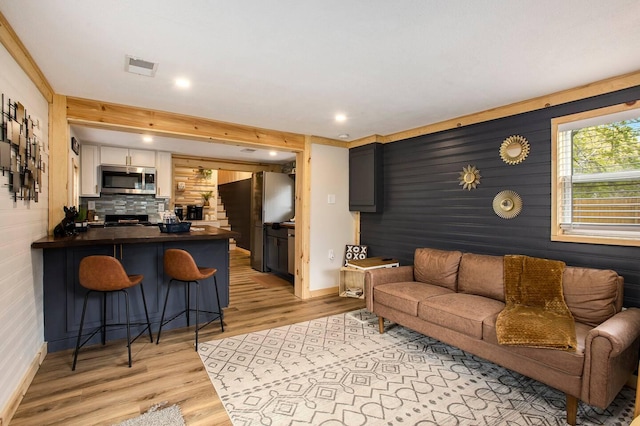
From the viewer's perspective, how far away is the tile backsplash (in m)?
5.84

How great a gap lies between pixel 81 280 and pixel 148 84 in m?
1.73

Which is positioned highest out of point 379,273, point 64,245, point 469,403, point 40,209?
point 40,209

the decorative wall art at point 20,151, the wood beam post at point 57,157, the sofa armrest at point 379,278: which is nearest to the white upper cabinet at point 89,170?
the wood beam post at point 57,157

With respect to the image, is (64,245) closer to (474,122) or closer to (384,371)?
(384,371)

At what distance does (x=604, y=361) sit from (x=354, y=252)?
3290mm

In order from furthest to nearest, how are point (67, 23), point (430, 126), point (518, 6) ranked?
point (430, 126), point (67, 23), point (518, 6)

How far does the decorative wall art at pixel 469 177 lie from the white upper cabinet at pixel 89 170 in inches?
229

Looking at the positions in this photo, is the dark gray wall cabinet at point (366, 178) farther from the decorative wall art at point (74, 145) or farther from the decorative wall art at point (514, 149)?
the decorative wall art at point (74, 145)

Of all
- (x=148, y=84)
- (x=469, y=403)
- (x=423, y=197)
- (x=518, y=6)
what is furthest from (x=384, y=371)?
(x=148, y=84)

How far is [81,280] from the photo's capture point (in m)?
2.60

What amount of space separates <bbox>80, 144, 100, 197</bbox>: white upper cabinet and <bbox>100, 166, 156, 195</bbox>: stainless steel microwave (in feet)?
0.33

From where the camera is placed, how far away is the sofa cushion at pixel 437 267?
3324 mm

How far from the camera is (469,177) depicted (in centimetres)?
353

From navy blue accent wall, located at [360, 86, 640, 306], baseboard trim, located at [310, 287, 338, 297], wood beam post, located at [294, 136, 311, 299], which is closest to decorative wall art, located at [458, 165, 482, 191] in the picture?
navy blue accent wall, located at [360, 86, 640, 306]
